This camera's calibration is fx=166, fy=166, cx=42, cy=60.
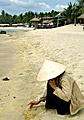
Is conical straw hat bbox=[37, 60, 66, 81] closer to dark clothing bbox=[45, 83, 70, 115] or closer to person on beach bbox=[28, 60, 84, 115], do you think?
person on beach bbox=[28, 60, 84, 115]

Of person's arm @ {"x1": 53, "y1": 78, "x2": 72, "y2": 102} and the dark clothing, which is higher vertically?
person's arm @ {"x1": 53, "y1": 78, "x2": 72, "y2": 102}

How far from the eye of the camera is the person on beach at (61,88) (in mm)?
2270

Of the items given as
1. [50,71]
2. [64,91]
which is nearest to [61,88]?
[64,91]

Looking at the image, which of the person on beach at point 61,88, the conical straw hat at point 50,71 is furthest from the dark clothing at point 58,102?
the conical straw hat at point 50,71

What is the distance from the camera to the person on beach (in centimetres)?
227

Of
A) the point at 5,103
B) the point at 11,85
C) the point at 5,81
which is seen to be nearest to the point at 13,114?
the point at 5,103

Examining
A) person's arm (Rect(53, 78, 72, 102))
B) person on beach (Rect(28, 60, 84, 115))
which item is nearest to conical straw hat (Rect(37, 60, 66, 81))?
person on beach (Rect(28, 60, 84, 115))

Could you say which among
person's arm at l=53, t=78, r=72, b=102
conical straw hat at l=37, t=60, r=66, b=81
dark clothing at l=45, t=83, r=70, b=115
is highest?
conical straw hat at l=37, t=60, r=66, b=81

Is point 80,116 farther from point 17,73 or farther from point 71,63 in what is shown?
point 71,63

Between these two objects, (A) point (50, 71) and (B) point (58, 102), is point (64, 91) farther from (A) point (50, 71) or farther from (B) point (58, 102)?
(A) point (50, 71)

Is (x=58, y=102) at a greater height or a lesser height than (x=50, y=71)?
lesser

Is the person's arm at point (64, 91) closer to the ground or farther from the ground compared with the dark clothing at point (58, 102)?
farther from the ground

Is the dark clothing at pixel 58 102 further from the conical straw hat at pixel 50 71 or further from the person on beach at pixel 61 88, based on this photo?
the conical straw hat at pixel 50 71

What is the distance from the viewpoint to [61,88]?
241cm
